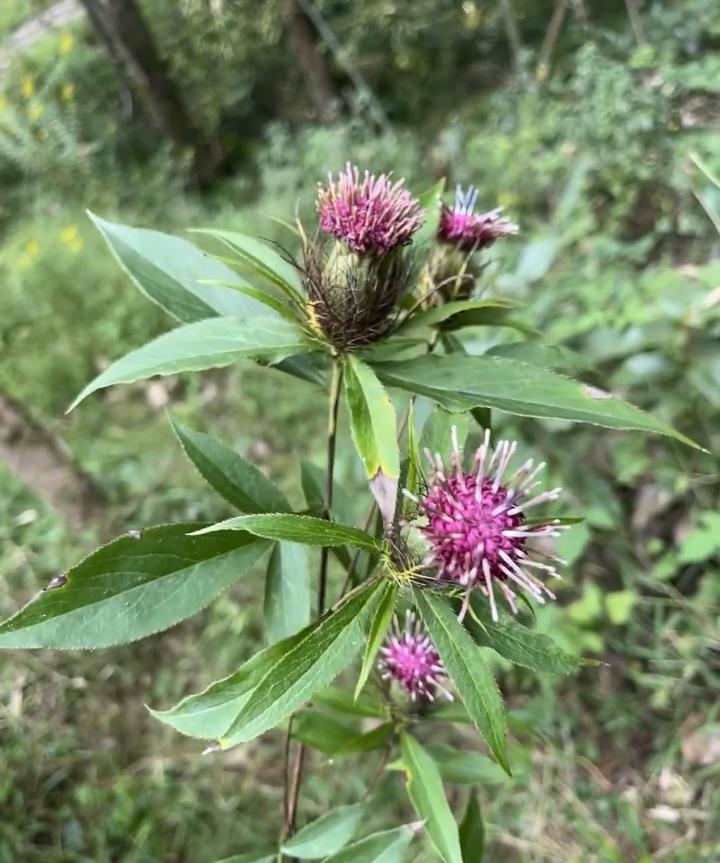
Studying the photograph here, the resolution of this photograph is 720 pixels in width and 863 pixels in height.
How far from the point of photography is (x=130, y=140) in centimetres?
472

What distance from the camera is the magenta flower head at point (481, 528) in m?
0.63

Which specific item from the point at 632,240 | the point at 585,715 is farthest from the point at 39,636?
the point at 632,240

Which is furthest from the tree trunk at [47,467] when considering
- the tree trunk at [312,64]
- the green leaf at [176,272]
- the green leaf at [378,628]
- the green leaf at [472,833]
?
the tree trunk at [312,64]

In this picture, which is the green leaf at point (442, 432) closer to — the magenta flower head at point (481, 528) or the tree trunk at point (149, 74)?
the magenta flower head at point (481, 528)

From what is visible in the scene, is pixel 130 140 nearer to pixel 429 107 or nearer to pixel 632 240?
pixel 429 107

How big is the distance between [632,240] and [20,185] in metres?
3.66

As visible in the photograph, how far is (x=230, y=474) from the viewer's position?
2.97 ft

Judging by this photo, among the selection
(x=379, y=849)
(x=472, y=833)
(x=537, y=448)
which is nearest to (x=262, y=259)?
(x=379, y=849)

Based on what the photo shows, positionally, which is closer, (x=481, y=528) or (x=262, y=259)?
(x=481, y=528)

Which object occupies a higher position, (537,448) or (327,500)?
(327,500)

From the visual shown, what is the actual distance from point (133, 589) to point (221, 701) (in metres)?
0.14

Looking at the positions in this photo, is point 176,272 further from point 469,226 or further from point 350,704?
point 350,704

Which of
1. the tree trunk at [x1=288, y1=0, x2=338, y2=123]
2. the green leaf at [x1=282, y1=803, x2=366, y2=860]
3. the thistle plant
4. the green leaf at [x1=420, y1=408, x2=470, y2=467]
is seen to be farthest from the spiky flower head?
the tree trunk at [x1=288, y1=0, x2=338, y2=123]

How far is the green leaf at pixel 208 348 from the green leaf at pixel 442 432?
0.50ft
